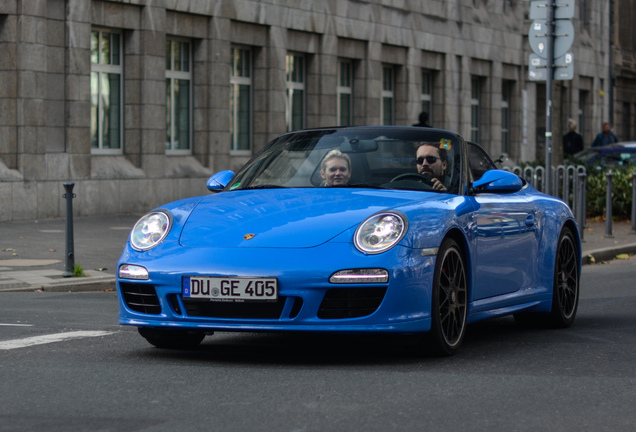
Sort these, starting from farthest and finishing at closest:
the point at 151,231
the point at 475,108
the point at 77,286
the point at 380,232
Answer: the point at 475,108
the point at 77,286
the point at 151,231
the point at 380,232

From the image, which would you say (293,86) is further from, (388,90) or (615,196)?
(615,196)

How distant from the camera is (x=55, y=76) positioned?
20812mm

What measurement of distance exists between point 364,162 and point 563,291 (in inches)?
81.5

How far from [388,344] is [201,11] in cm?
1719

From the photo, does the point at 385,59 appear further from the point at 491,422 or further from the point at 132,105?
the point at 491,422

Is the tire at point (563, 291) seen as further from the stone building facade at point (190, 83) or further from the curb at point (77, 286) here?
the stone building facade at point (190, 83)

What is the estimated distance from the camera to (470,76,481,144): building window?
121ft

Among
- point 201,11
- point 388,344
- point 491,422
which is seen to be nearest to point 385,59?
point 201,11

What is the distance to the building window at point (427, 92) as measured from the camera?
34.0m

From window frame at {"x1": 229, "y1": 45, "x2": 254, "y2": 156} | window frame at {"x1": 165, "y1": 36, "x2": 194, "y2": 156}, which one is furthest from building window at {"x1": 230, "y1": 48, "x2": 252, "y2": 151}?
window frame at {"x1": 165, "y1": 36, "x2": 194, "y2": 156}

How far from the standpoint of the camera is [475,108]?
37.2 m

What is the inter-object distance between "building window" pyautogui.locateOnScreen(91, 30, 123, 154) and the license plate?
1584 cm

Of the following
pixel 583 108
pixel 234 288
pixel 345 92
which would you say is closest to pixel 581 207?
pixel 345 92

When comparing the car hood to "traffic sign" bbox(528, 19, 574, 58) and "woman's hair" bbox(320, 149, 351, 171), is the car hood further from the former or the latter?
"traffic sign" bbox(528, 19, 574, 58)
